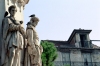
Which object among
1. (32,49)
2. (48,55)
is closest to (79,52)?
(48,55)

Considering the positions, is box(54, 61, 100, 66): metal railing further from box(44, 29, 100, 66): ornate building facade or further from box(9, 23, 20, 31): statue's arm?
box(9, 23, 20, 31): statue's arm

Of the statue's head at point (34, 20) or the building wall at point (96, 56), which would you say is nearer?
the statue's head at point (34, 20)

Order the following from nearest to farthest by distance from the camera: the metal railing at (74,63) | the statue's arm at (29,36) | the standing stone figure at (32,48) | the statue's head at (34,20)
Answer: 1. the standing stone figure at (32,48)
2. the statue's arm at (29,36)
3. the statue's head at (34,20)
4. the metal railing at (74,63)

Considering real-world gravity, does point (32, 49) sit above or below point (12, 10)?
below

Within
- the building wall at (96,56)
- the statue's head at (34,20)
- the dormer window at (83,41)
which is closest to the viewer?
the statue's head at (34,20)

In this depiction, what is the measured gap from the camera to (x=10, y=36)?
6488 mm

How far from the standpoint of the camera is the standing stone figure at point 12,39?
20.4ft

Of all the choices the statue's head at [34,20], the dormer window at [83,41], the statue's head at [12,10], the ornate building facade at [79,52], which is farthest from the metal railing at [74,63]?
the statue's head at [12,10]

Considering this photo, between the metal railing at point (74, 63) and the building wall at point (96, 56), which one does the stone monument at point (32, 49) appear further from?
the building wall at point (96, 56)

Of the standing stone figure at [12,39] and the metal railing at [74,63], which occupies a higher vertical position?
the standing stone figure at [12,39]

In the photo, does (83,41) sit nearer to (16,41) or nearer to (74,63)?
(74,63)

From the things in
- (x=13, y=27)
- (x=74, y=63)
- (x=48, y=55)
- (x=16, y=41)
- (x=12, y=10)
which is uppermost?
(x=12, y=10)

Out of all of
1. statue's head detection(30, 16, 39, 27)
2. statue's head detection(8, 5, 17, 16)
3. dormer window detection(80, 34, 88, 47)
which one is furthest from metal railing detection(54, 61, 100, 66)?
statue's head detection(8, 5, 17, 16)

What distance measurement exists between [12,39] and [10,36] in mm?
121
